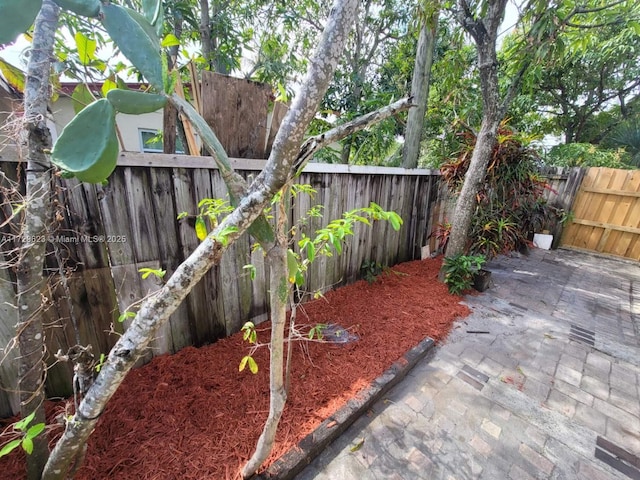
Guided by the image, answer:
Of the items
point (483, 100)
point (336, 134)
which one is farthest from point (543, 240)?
point (336, 134)

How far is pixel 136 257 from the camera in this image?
5.05 feet

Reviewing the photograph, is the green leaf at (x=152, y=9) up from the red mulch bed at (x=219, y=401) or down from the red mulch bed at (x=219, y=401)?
up

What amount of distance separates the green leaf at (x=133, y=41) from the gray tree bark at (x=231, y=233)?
13.4 inches

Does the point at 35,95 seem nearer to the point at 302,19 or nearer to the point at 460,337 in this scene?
the point at 460,337

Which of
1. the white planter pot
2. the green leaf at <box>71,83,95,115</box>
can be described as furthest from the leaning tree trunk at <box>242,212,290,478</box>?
the white planter pot

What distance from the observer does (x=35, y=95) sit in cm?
77

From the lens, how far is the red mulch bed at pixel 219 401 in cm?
118

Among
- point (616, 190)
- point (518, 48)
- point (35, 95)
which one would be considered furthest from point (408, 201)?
point (616, 190)

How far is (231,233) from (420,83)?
345cm

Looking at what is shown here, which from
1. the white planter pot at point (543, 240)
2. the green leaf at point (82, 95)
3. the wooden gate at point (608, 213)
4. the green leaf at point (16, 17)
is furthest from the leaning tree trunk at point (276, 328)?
the wooden gate at point (608, 213)

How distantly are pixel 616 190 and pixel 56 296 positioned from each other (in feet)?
25.5

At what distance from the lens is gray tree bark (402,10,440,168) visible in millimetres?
3049

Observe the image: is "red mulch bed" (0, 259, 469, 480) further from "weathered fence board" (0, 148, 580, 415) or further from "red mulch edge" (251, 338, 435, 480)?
"weathered fence board" (0, 148, 580, 415)

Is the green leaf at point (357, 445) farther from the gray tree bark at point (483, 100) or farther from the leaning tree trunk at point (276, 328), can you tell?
the gray tree bark at point (483, 100)
